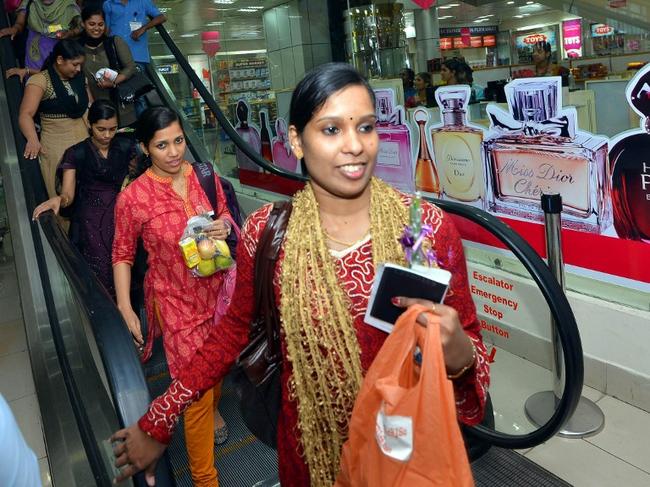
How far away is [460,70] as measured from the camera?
401 centimetres

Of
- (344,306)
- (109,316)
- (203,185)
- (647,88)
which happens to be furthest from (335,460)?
(647,88)

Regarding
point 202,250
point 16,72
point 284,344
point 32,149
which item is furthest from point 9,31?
point 284,344

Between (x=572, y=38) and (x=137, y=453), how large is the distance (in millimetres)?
3177

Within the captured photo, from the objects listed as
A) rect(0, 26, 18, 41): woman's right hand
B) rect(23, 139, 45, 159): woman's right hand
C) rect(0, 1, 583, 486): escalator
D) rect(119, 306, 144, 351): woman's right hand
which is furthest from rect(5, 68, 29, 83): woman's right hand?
rect(119, 306, 144, 351): woman's right hand

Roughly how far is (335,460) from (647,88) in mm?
2466

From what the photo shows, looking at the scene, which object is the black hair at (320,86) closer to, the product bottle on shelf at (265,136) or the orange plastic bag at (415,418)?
the orange plastic bag at (415,418)

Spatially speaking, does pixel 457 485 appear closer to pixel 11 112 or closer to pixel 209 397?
pixel 209 397

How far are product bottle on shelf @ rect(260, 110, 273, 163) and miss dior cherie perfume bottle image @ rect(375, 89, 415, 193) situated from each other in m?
2.14

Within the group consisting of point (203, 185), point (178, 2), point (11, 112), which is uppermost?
point (178, 2)

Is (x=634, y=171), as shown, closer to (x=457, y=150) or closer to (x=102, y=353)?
(x=457, y=150)

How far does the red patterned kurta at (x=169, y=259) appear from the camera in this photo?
96.3 inches

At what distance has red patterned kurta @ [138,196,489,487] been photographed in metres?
1.26

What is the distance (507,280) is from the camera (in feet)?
12.4

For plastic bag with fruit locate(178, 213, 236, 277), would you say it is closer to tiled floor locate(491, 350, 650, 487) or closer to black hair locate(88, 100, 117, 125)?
black hair locate(88, 100, 117, 125)
